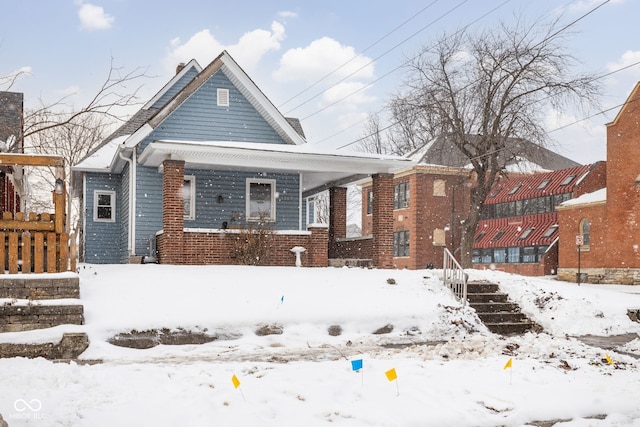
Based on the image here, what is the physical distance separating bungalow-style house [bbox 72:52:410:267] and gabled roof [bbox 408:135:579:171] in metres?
4.13

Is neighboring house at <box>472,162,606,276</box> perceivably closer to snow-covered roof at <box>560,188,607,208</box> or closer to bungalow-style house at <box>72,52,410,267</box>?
snow-covered roof at <box>560,188,607,208</box>

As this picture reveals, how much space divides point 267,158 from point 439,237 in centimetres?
2901

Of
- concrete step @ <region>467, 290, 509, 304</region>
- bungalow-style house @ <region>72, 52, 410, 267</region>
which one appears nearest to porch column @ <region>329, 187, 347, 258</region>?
bungalow-style house @ <region>72, 52, 410, 267</region>

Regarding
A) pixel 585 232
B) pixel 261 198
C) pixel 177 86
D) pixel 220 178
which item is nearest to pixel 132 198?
pixel 220 178

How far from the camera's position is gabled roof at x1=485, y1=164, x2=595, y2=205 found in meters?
40.4

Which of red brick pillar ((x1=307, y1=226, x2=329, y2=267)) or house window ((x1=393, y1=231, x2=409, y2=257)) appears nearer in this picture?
red brick pillar ((x1=307, y1=226, x2=329, y2=267))

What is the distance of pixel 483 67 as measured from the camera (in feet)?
97.0

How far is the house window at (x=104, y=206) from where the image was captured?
77.3ft

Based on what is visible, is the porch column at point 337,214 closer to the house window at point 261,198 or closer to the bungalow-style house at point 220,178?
the bungalow-style house at point 220,178

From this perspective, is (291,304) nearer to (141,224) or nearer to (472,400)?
(472,400)

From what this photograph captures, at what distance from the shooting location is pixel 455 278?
591 inches

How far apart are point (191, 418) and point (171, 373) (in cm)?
212

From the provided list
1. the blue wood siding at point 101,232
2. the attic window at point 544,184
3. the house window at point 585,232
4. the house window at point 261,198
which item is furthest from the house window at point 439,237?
the blue wood siding at point 101,232

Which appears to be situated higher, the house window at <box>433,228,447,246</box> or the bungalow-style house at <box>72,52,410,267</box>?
the bungalow-style house at <box>72,52,410,267</box>
